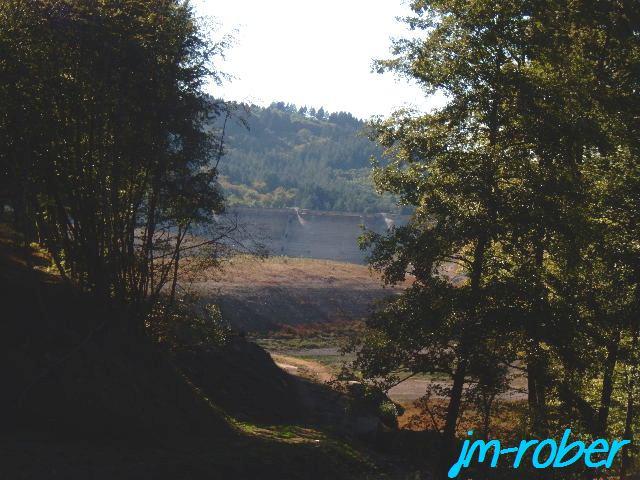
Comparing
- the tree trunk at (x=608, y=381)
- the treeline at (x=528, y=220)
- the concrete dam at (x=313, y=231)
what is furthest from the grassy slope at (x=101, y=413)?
the concrete dam at (x=313, y=231)

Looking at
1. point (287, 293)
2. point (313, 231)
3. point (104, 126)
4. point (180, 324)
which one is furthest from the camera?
point (313, 231)

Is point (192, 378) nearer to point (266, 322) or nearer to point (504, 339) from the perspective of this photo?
point (504, 339)

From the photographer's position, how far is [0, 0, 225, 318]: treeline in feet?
43.5

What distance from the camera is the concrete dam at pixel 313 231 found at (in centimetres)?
13625

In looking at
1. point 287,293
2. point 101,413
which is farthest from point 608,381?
point 287,293

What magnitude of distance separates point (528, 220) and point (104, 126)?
935 cm

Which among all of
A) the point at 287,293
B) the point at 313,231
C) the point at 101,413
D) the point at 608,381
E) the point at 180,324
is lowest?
the point at 287,293

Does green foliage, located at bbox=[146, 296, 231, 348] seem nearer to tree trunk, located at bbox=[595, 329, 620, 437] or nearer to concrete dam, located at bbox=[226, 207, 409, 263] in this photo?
tree trunk, located at bbox=[595, 329, 620, 437]

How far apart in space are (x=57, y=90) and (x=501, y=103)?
354 inches

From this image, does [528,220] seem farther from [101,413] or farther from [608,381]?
[101,413]

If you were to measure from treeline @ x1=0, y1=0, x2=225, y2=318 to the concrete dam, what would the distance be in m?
115

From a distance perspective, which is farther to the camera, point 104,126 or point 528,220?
point 104,126

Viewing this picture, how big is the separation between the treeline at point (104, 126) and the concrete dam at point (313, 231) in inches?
4509

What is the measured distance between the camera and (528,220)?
523 inches
